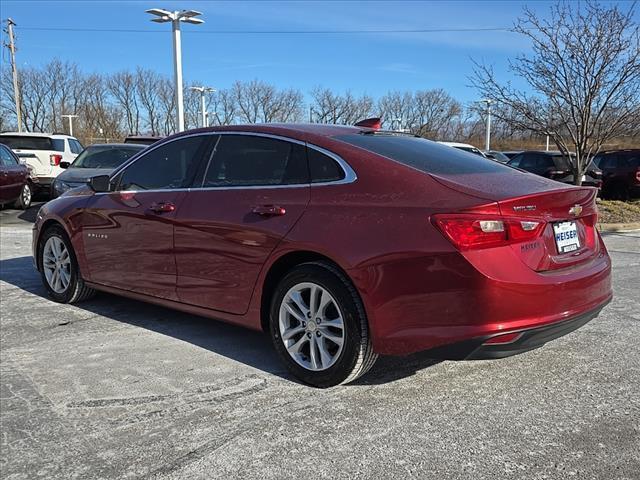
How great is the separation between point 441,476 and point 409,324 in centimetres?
81

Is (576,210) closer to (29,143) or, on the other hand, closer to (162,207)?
(162,207)

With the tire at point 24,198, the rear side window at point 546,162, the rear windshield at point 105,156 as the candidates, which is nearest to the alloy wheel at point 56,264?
the rear windshield at point 105,156

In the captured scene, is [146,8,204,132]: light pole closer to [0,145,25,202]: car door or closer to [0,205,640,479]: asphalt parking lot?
[0,145,25,202]: car door

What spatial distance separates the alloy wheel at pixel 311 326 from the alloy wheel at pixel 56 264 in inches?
109

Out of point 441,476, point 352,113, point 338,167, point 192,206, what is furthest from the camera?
point 352,113

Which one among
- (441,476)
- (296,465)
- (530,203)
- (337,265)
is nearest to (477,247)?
(530,203)

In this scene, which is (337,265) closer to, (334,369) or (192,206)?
(334,369)

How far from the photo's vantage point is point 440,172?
3.43 m

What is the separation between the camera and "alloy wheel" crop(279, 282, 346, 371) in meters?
3.48

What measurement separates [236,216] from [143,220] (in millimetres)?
1073

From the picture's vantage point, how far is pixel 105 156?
13.0 metres

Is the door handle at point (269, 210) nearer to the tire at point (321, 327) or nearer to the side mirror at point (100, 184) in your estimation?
the tire at point (321, 327)

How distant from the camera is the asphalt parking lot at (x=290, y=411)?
8.87ft

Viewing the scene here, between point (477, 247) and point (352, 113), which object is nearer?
point (477, 247)
